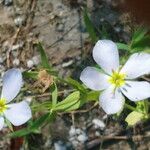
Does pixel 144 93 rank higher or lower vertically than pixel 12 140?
higher

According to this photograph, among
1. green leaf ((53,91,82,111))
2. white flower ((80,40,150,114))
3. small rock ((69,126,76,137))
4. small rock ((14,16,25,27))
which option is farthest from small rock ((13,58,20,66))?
white flower ((80,40,150,114))

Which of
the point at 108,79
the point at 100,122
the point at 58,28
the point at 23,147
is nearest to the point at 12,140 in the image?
the point at 23,147

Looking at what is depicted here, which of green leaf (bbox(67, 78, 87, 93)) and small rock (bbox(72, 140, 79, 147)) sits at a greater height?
green leaf (bbox(67, 78, 87, 93))

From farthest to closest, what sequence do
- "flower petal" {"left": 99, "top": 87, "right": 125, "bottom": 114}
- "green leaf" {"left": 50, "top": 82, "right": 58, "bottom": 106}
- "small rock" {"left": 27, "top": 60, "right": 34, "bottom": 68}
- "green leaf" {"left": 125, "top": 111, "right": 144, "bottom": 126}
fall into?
"small rock" {"left": 27, "top": 60, "right": 34, "bottom": 68} → "green leaf" {"left": 125, "top": 111, "right": 144, "bottom": 126} → "green leaf" {"left": 50, "top": 82, "right": 58, "bottom": 106} → "flower petal" {"left": 99, "top": 87, "right": 125, "bottom": 114}

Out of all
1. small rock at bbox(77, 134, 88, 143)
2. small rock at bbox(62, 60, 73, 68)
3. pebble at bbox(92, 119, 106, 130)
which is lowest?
small rock at bbox(77, 134, 88, 143)

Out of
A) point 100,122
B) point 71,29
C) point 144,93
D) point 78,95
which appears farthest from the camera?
point 71,29

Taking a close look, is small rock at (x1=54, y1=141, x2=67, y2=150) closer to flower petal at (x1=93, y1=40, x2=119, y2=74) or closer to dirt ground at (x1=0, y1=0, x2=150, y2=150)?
dirt ground at (x1=0, y1=0, x2=150, y2=150)

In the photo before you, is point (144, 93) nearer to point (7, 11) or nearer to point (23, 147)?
point (23, 147)
